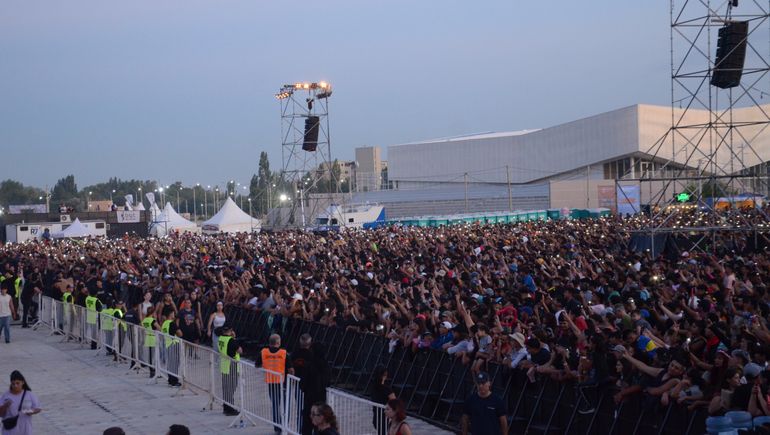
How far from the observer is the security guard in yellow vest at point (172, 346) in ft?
53.5

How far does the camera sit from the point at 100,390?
55.9 feet

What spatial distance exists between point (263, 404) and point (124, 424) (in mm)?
2564

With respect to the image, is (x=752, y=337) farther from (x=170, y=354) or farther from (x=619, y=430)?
(x=170, y=354)

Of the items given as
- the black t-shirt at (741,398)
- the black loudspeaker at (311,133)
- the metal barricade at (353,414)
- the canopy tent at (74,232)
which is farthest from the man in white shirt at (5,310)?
the canopy tent at (74,232)

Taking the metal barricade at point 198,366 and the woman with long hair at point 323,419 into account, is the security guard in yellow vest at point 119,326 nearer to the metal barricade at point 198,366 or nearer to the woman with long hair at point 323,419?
the metal barricade at point 198,366

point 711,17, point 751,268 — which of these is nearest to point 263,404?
point 751,268

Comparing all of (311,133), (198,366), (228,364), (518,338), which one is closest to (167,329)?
(198,366)

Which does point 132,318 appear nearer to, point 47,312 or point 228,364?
point 228,364

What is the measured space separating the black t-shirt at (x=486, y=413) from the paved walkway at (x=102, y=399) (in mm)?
2247

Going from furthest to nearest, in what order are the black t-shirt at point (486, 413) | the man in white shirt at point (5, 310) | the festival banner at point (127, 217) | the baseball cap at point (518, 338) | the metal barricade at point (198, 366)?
the festival banner at point (127, 217), the man in white shirt at point (5, 310), the metal barricade at point (198, 366), the baseball cap at point (518, 338), the black t-shirt at point (486, 413)

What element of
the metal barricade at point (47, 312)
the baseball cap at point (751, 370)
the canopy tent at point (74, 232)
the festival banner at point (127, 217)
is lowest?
the metal barricade at point (47, 312)

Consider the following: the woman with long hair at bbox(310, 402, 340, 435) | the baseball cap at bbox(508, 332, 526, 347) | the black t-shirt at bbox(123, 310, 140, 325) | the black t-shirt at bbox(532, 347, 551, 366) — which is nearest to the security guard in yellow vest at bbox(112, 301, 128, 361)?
the black t-shirt at bbox(123, 310, 140, 325)

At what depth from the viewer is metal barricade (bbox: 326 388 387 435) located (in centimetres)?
1054

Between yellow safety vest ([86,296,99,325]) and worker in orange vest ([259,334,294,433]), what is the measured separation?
10051 mm
